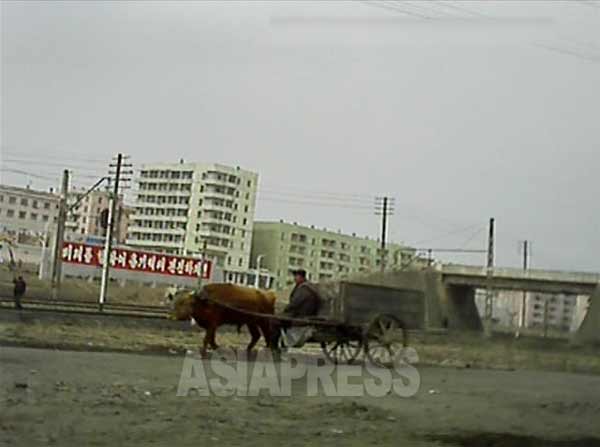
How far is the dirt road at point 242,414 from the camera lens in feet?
27.7

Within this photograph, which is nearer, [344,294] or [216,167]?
[344,294]

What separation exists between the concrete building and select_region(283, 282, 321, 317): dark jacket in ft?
104

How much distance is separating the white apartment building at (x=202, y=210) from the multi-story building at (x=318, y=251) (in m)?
0.86

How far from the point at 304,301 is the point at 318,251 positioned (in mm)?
14705

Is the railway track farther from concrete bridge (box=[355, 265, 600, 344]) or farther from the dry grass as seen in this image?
concrete bridge (box=[355, 265, 600, 344])

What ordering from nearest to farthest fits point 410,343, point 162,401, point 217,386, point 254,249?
point 162,401
point 217,386
point 410,343
point 254,249

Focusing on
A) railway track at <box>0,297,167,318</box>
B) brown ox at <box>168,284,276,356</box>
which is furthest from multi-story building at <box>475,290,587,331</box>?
railway track at <box>0,297,167,318</box>

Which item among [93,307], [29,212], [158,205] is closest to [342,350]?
[158,205]

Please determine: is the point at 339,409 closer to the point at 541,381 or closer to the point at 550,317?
the point at 541,381

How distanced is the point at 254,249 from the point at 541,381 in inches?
520

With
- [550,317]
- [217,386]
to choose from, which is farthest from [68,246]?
[217,386]

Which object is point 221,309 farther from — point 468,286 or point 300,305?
point 468,286

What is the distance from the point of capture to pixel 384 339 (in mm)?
18500

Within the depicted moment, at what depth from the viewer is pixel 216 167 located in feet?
103
